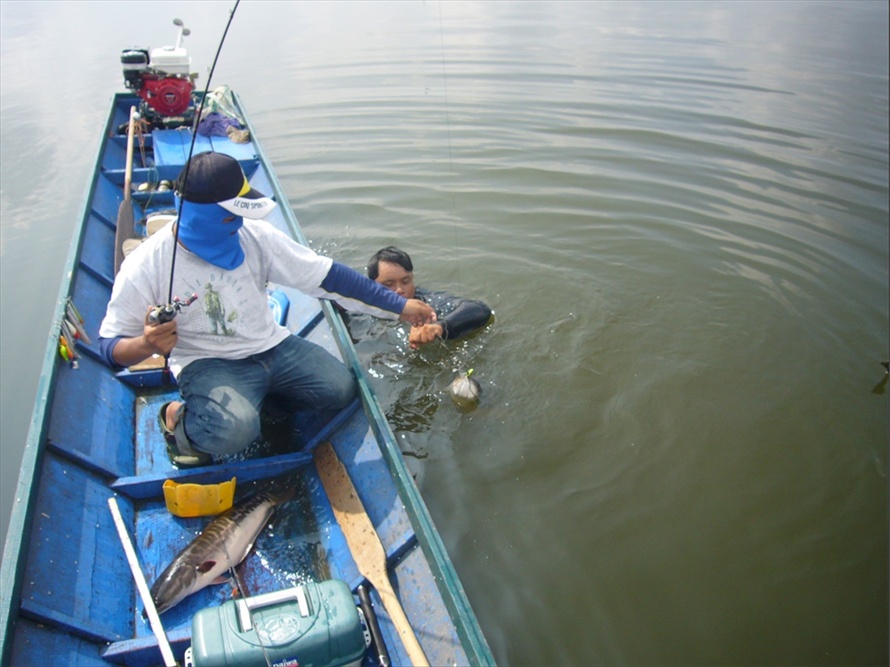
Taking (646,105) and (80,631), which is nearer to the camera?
(80,631)

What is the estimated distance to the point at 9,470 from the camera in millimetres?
5062

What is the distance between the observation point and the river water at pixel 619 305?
3990 mm

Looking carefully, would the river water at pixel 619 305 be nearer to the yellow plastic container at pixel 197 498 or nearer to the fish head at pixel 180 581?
the yellow plastic container at pixel 197 498

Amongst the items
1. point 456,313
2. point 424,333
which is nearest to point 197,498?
point 424,333

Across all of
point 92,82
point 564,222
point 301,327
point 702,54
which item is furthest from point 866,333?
point 92,82

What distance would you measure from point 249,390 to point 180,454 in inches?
24.6

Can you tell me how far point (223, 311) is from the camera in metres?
3.64

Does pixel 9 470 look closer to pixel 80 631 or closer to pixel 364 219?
pixel 80 631

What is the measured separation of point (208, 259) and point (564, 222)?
230 inches

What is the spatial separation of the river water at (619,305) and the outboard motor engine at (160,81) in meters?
1.99

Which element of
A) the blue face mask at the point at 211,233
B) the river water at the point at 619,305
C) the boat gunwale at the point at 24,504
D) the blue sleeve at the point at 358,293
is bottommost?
the river water at the point at 619,305

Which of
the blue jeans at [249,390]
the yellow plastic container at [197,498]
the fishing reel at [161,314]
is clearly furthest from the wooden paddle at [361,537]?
the fishing reel at [161,314]

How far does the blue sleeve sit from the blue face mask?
2.05 feet

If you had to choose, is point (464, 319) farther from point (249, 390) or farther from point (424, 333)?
point (249, 390)
